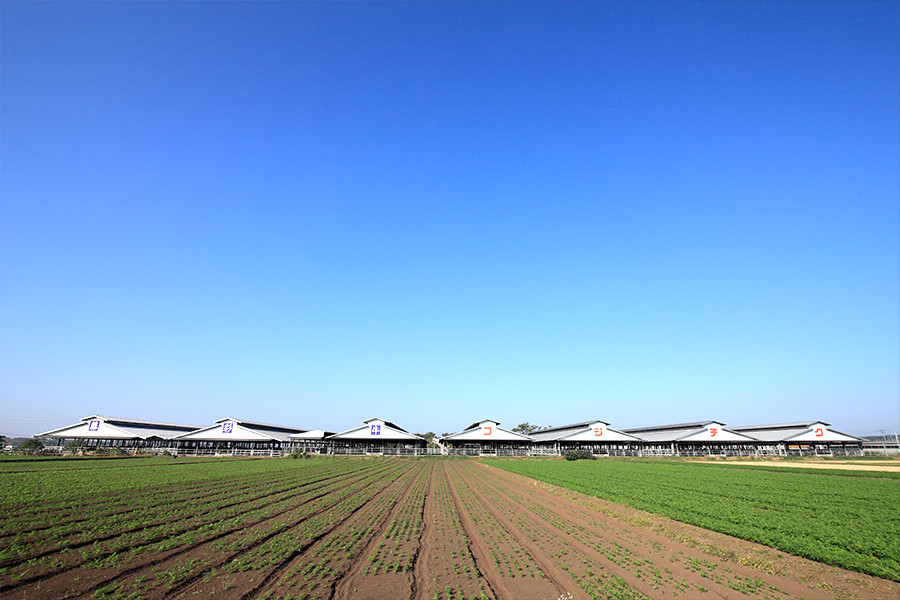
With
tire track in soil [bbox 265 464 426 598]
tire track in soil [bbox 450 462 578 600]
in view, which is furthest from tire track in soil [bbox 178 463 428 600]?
tire track in soil [bbox 450 462 578 600]

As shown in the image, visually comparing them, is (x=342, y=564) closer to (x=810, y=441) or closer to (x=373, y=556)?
(x=373, y=556)

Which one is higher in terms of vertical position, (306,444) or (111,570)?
(111,570)

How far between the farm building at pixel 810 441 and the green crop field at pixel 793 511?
217ft

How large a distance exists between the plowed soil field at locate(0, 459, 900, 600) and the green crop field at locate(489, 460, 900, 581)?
0.88m

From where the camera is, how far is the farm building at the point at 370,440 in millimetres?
87625

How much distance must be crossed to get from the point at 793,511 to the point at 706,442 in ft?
257

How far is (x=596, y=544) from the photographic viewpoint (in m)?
15.5

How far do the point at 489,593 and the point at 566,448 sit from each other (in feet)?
296

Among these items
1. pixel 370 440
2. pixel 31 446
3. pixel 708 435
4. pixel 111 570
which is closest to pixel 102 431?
pixel 31 446

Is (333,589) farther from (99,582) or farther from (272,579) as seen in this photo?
(99,582)

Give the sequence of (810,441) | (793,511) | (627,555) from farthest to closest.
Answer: (810,441), (793,511), (627,555)

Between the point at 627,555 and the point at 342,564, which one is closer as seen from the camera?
the point at 342,564

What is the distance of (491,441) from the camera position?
9525cm

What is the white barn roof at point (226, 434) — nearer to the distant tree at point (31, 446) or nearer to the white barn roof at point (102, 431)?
the white barn roof at point (102, 431)
